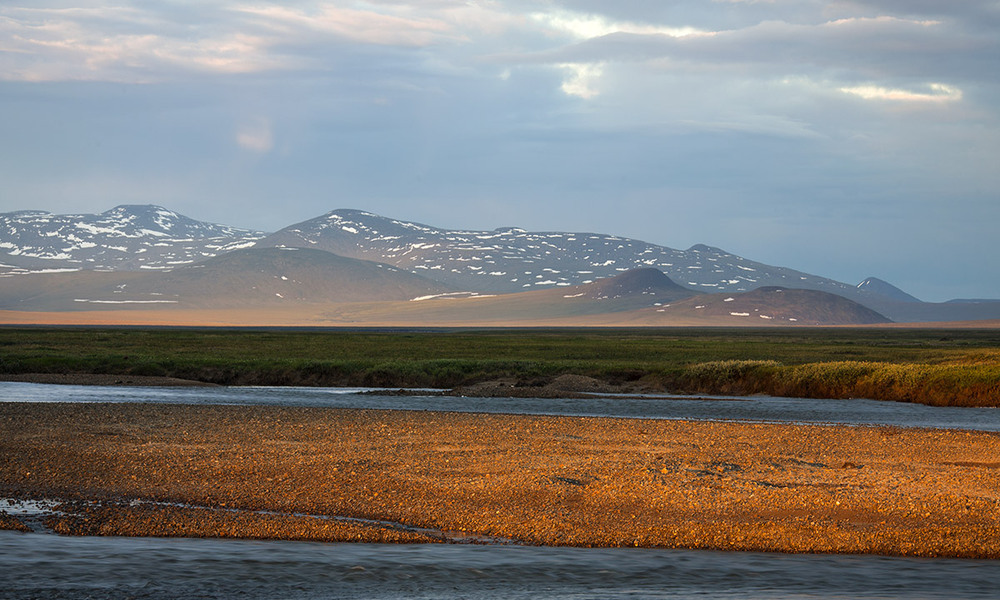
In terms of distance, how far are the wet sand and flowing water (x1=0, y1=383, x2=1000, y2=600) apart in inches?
25.8

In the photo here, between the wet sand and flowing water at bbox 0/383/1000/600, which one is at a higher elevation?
the wet sand

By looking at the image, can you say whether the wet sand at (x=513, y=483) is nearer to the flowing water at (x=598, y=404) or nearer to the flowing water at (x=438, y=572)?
the flowing water at (x=438, y=572)

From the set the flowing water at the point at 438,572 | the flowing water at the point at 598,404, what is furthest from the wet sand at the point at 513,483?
the flowing water at the point at 598,404

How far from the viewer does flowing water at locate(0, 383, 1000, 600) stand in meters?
13.2

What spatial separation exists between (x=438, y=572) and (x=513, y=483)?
602 centimetres

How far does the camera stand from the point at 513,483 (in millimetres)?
20047

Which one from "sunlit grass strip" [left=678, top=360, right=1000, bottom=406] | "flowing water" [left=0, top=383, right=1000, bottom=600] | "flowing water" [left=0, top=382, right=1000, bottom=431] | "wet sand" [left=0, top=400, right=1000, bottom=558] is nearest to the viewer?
"flowing water" [left=0, top=383, right=1000, bottom=600]

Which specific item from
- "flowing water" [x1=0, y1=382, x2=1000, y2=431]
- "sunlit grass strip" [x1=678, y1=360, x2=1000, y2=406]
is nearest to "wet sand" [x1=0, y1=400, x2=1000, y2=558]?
"flowing water" [x1=0, y1=382, x2=1000, y2=431]

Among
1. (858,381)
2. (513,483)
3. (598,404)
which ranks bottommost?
(598,404)

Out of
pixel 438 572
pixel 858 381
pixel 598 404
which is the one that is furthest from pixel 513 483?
pixel 858 381

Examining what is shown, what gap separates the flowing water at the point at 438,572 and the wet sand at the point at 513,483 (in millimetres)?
655

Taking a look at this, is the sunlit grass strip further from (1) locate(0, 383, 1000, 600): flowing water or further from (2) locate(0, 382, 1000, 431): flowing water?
(1) locate(0, 383, 1000, 600): flowing water

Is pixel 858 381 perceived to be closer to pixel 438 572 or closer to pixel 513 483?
pixel 513 483

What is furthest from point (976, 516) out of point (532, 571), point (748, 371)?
point (748, 371)
